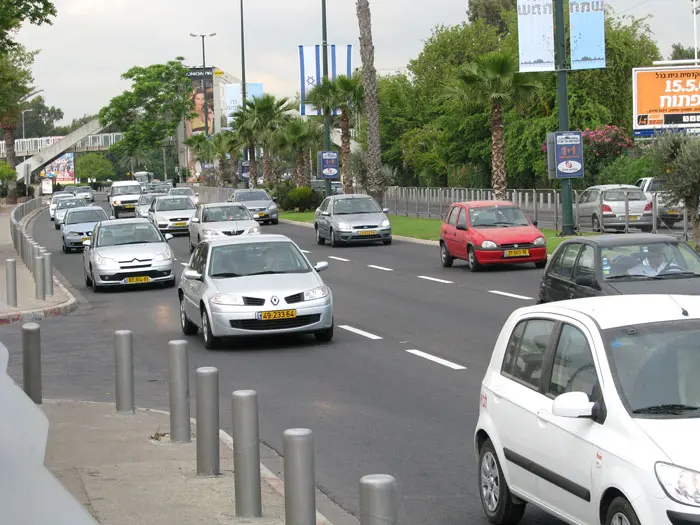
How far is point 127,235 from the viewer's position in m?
28.5

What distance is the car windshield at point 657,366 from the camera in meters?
6.44

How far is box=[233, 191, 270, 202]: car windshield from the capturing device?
54.5m

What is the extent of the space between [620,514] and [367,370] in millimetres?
8327

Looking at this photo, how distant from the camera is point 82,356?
655 inches

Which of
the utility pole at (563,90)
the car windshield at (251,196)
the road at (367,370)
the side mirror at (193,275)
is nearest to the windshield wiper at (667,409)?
the road at (367,370)

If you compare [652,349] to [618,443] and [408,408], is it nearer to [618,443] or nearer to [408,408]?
[618,443]

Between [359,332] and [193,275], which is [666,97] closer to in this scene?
[359,332]

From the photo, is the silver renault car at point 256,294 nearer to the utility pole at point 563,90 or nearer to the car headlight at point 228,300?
the car headlight at point 228,300

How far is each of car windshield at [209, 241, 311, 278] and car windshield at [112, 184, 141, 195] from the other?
51283 mm

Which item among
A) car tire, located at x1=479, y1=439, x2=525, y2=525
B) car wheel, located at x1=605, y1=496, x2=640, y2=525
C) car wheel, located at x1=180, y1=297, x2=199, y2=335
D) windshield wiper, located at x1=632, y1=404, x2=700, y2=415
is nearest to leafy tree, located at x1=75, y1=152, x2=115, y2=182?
car wheel, located at x1=180, y1=297, x2=199, y2=335

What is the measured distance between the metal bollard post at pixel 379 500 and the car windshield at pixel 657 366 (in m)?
1.53

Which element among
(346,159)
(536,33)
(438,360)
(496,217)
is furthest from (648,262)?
(346,159)

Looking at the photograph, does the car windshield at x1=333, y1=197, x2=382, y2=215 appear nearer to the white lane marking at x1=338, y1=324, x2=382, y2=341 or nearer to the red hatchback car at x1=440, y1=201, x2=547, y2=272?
the red hatchback car at x1=440, y1=201, x2=547, y2=272

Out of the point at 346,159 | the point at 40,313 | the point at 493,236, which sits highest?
the point at 346,159
